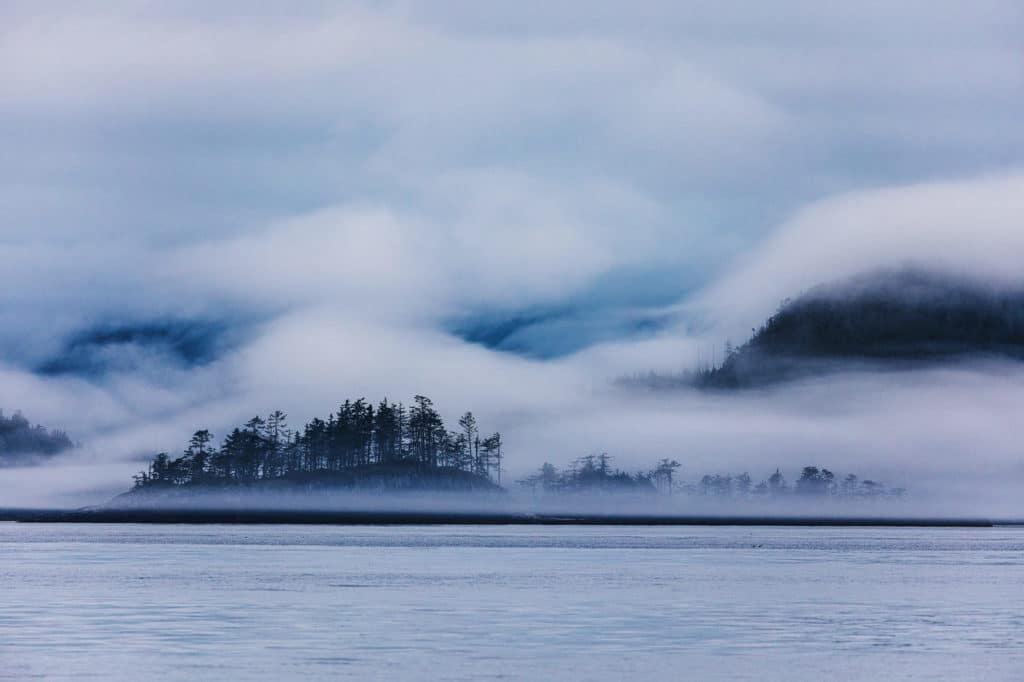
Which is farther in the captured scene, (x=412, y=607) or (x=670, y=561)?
(x=670, y=561)

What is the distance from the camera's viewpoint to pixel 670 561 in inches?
6417

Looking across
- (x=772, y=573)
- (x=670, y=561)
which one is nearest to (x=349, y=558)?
(x=670, y=561)

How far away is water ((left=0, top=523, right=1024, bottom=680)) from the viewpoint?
57.5 metres

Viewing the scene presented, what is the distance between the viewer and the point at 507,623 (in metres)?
75.8

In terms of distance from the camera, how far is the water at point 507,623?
189 ft

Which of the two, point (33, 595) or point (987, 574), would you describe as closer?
point (33, 595)

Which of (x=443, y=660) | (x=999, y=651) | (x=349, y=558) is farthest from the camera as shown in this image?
(x=349, y=558)

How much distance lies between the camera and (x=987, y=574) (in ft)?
452

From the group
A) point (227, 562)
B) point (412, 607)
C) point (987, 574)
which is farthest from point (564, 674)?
point (227, 562)

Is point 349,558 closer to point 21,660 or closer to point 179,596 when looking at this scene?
point 179,596

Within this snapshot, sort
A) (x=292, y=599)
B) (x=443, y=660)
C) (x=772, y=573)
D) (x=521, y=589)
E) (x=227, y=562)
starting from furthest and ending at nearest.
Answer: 1. (x=227, y=562)
2. (x=772, y=573)
3. (x=521, y=589)
4. (x=292, y=599)
5. (x=443, y=660)

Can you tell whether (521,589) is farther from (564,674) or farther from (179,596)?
(564,674)

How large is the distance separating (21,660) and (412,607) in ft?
107

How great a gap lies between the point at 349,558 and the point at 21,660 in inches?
4452
